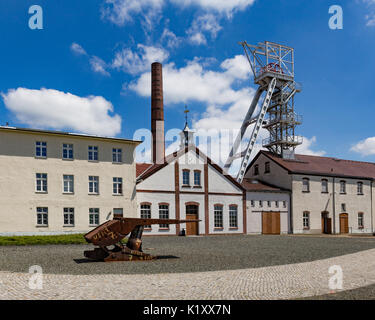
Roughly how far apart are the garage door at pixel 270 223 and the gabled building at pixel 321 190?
1.86 meters

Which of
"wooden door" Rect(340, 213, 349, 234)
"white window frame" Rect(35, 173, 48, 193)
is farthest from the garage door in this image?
"white window frame" Rect(35, 173, 48, 193)

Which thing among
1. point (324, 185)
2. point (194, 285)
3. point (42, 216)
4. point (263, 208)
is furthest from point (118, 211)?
point (324, 185)

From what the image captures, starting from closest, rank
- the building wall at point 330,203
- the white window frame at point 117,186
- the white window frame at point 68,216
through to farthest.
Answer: the white window frame at point 68,216
the white window frame at point 117,186
the building wall at point 330,203

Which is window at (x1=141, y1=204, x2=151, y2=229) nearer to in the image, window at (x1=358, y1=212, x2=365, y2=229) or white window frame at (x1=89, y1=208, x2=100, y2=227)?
white window frame at (x1=89, y1=208, x2=100, y2=227)

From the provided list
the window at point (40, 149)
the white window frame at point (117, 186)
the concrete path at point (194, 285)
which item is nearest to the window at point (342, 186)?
the white window frame at point (117, 186)

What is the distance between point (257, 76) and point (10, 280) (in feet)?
123

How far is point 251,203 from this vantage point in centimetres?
3572

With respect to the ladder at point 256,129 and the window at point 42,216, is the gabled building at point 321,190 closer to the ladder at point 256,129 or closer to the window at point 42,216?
the ladder at point 256,129

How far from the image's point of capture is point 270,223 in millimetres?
36125

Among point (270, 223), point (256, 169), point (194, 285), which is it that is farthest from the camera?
point (256, 169)

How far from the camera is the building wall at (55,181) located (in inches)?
1016

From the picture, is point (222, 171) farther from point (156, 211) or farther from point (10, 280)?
point (10, 280)

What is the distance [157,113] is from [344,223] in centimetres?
2327

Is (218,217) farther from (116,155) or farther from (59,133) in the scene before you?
(59,133)
